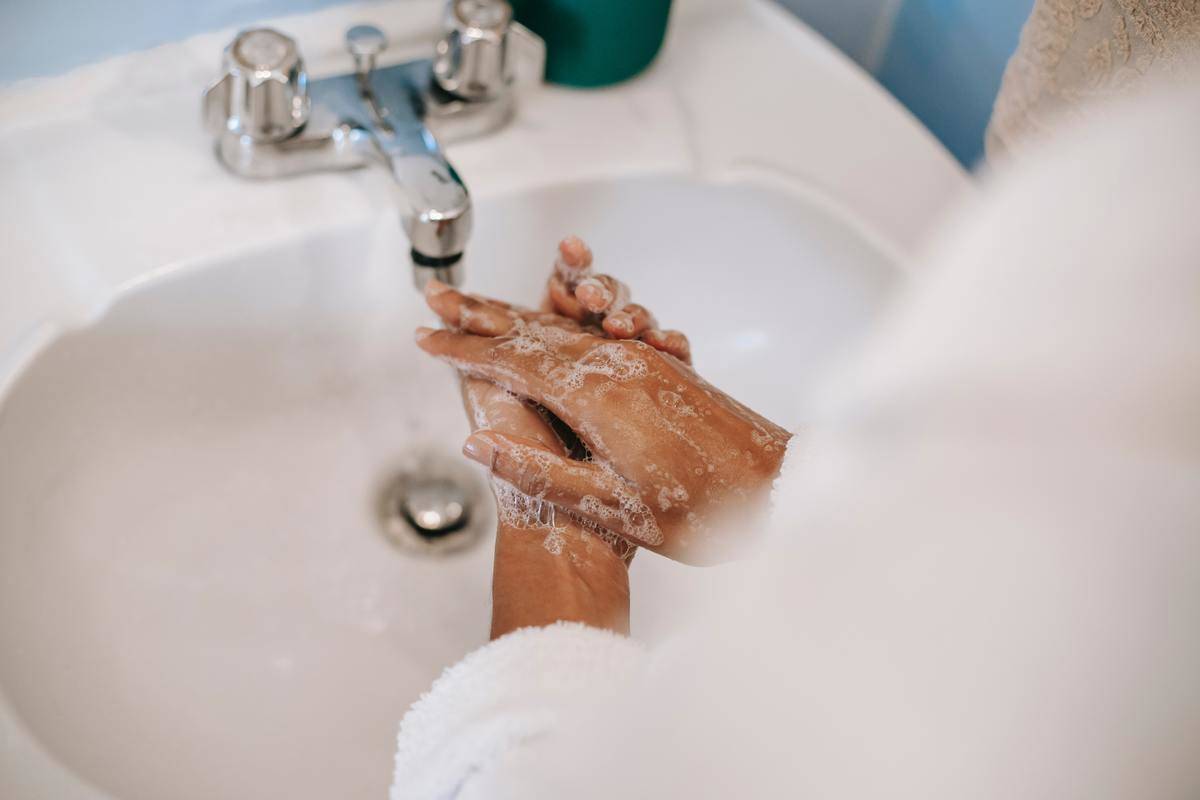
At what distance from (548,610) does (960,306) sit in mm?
228

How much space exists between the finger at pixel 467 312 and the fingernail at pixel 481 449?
0.09 meters

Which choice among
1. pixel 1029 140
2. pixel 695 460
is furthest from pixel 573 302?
pixel 1029 140

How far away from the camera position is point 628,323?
0.57 m

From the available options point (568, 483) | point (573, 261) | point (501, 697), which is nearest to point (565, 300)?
point (573, 261)

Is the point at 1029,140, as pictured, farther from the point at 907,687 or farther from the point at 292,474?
the point at 292,474

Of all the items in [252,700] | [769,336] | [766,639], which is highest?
[766,639]

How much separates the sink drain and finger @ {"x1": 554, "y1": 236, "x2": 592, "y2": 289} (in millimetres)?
168

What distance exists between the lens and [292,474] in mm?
659

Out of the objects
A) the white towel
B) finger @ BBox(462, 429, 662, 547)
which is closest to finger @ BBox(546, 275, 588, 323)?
finger @ BBox(462, 429, 662, 547)

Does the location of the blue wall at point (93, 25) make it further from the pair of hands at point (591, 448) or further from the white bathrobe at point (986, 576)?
the white bathrobe at point (986, 576)

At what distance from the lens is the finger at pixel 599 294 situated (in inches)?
22.7

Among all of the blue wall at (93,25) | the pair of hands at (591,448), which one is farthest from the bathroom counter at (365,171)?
the pair of hands at (591,448)

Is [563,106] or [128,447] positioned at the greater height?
[563,106]

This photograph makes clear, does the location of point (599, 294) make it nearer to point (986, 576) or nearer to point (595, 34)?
point (595, 34)
